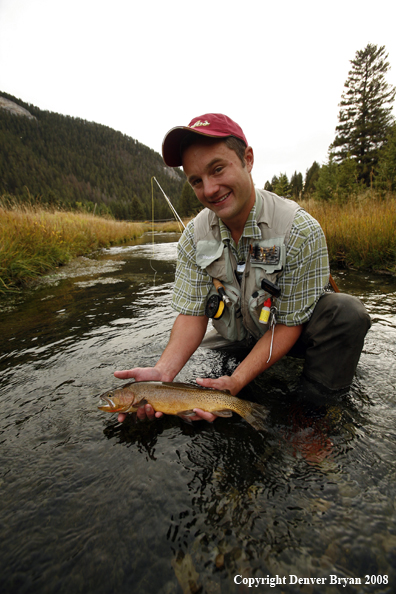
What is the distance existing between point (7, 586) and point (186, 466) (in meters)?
1.02

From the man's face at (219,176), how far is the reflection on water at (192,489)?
5.68 ft

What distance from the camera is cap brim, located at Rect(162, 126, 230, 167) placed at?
85.5 inches

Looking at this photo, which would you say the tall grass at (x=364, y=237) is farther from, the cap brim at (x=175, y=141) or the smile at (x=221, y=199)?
the cap brim at (x=175, y=141)

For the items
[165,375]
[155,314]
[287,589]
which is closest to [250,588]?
[287,589]

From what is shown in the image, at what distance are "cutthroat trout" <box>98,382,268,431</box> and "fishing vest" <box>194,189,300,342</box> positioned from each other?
81cm

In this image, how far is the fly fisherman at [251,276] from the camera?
2291mm

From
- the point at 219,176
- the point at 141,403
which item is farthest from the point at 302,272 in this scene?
the point at 141,403

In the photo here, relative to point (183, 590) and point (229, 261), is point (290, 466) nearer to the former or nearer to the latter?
point (183, 590)

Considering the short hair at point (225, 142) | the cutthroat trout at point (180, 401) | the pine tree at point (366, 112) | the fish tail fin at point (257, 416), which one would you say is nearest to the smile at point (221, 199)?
→ the short hair at point (225, 142)

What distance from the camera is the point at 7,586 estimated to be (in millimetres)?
1306

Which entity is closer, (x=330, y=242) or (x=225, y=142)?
(x=225, y=142)

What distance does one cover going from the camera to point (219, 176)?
7.50 feet

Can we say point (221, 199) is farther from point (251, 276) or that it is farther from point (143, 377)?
point (143, 377)

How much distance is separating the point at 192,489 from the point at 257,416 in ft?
2.17
